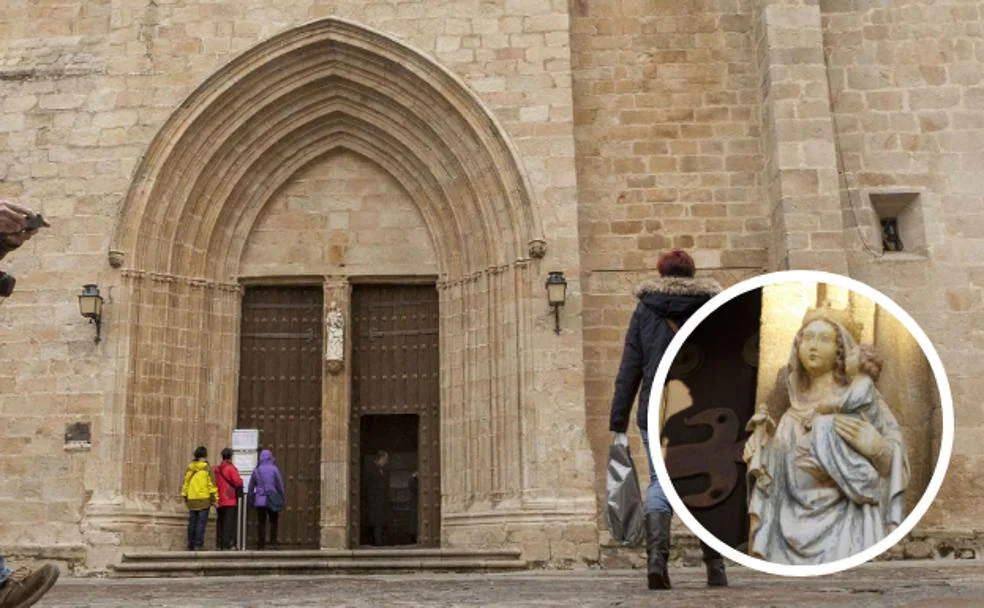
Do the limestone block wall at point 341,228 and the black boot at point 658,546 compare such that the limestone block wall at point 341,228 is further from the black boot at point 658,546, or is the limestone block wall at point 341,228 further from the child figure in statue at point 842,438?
the child figure in statue at point 842,438

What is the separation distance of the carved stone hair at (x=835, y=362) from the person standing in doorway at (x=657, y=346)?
7.43 ft

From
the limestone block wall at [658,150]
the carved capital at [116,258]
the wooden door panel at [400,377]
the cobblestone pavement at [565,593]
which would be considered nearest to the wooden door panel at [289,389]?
the wooden door panel at [400,377]

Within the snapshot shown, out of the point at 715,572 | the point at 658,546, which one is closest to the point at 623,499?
the point at 658,546

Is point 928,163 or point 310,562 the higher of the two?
point 928,163

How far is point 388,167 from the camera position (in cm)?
1220

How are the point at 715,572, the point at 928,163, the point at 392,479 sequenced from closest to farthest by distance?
the point at 715,572 < the point at 928,163 < the point at 392,479

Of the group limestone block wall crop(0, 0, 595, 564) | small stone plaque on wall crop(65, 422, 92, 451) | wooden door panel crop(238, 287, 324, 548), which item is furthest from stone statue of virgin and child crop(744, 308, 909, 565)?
wooden door panel crop(238, 287, 324, 548)

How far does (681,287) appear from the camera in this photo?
5.21m

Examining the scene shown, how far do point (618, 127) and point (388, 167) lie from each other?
2736mm

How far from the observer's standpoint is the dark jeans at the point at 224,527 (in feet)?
34.5

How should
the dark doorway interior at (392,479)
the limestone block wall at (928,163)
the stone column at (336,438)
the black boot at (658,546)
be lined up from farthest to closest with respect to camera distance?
the dark doorway interior at (392,479)
the stone column at (336,438)
the limestone block wall at (928,163)
the black boot at (658,546)

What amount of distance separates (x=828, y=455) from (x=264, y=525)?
29.9 ft

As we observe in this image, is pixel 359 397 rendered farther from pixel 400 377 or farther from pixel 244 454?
pixel 244 454

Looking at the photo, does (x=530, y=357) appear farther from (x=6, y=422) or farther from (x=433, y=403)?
(x=6, y=422)
